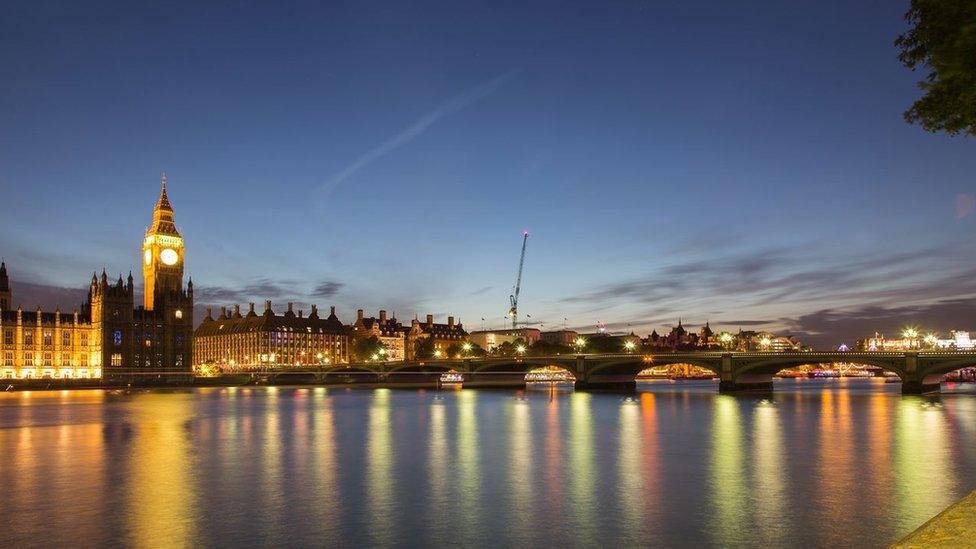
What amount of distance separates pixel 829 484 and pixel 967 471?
7.90 meters

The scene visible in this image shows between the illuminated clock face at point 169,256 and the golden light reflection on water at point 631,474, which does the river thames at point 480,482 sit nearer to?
the golden light reflection on water at point 631,474

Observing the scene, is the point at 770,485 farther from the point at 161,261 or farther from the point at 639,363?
the point at 161,261

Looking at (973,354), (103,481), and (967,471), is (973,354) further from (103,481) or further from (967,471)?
(103,481)

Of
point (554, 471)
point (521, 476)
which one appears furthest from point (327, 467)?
point (554, 471)

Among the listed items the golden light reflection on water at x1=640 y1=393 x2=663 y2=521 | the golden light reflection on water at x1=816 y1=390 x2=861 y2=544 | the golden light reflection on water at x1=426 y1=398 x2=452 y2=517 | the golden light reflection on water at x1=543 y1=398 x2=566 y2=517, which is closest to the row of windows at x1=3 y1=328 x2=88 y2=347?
the golden light reflection on water at x1=426 y1=398 x2=452 y2=517

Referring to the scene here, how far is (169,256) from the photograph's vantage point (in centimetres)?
19362

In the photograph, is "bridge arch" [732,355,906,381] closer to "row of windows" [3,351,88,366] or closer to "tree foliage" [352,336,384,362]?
"tree foliage" [352,336,384,362]

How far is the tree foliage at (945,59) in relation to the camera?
50.3ft

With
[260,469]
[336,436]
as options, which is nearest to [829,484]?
[260,469]

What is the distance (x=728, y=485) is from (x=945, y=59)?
57.9ft

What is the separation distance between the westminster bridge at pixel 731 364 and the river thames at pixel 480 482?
1488 inches

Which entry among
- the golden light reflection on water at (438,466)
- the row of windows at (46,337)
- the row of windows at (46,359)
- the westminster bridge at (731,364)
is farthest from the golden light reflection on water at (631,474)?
the row of windows at (46,337)

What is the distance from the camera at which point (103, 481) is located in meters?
30.3

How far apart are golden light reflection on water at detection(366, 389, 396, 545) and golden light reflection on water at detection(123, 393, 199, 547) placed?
4.78 meters
